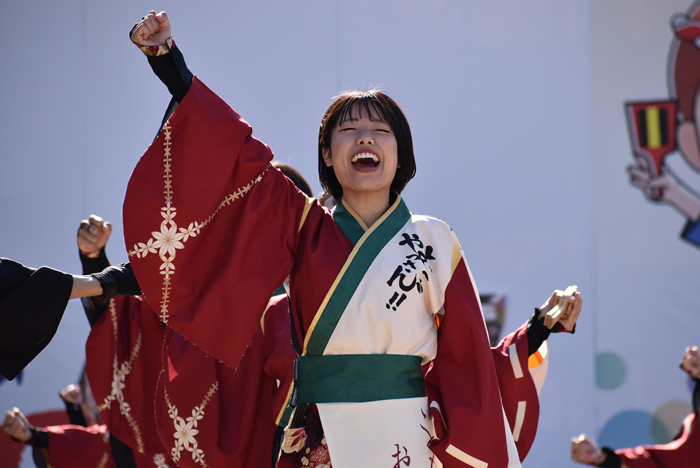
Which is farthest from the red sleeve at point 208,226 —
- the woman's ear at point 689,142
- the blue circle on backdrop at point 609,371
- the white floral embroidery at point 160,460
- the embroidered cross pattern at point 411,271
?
A: the woman's ear at point 689,142

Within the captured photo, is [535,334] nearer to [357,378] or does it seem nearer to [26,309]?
[357,378]

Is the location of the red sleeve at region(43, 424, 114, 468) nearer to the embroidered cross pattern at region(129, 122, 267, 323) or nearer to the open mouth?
the embroidered cross pattern at region(129, 122, 267, 323)

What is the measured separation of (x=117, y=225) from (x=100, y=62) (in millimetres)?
718

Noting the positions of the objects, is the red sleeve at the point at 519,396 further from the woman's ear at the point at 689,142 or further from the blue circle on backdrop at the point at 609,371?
the woman's ear at the point at 689,142

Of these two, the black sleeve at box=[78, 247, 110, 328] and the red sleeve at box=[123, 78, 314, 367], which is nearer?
the red sleeve at box=[123, 78, 314, 367]

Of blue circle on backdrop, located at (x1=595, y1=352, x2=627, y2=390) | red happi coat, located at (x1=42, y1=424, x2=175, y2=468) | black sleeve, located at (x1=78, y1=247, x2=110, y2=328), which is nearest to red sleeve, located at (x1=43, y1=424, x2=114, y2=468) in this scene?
red happi coat, located at (x1=42, y1=424, x2=175, y2=468)

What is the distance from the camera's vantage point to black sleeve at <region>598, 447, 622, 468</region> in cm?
243

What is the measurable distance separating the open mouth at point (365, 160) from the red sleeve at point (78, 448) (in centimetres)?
145

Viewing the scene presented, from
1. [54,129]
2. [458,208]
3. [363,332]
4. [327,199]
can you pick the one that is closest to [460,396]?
[363,332]

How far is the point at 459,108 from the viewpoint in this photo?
317 centimetres

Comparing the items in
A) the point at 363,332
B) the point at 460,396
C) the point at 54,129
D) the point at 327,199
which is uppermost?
the point at 54,129

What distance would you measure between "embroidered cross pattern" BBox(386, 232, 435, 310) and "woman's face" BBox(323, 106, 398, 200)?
0.46 ft

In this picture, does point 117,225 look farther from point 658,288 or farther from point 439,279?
point 658,288

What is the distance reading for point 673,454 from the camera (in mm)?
2467
